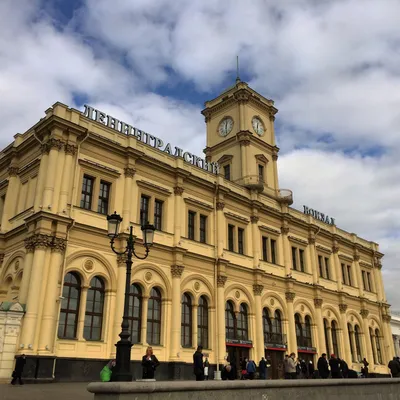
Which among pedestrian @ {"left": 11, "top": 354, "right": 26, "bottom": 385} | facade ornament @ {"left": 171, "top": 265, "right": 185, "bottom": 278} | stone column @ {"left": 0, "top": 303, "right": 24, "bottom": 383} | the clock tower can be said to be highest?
the clock tower

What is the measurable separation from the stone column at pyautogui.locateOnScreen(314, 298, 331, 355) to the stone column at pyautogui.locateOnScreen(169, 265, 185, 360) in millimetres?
15737

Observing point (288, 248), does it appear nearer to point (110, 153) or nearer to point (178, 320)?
point (178, 320)

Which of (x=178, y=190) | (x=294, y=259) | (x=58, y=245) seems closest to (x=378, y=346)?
(x=294, y=259)

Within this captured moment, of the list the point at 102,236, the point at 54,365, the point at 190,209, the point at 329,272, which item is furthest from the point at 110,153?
the point at 329,272

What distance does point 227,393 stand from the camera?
11188mm

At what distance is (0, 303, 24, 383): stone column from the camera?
20047 millimetres

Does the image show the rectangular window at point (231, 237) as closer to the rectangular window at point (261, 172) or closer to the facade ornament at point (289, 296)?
the facade ornament at point (289, 296)

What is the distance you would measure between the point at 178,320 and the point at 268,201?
14884 mm

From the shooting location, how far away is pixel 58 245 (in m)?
23.0

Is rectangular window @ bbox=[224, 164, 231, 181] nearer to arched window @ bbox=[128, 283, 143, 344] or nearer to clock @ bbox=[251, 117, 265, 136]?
clock @ bbox=[251, 117, 265, 136]

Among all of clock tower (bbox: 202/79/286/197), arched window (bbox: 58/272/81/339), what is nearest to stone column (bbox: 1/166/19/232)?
arched window (bbox: 58/272/81/339)

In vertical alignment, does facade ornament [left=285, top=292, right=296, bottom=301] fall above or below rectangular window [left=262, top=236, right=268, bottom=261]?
below

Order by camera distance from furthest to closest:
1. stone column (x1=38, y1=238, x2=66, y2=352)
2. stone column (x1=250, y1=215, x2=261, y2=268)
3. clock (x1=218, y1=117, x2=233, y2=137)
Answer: clock (x1=218, y1=117, x2=233, y2=137) → stone column (x1=250, y1=215, x2=261, y2=268) → stone column (x1=38, y1=238, x2=66, y2=352)

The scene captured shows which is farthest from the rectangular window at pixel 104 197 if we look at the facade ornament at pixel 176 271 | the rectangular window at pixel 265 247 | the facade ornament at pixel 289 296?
the facade ornament at pixel 289 296
